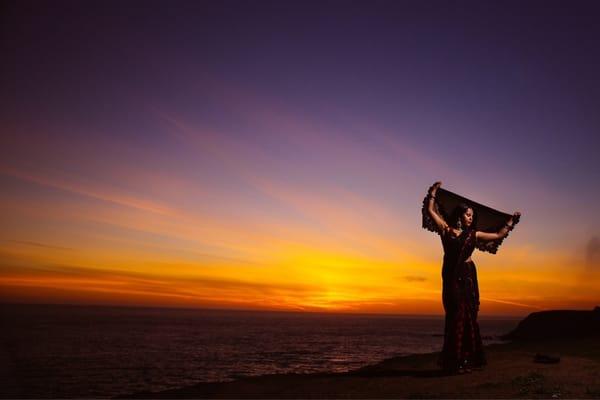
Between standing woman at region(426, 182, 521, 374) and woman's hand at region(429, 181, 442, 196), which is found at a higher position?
woman's hand at region(429, 181, 442, 196)

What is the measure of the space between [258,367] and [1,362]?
2206cm

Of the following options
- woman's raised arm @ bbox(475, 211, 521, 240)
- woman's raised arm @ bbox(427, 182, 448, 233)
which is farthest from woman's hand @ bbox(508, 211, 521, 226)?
woman's raised arm @ bbox(427, 182, 448, 233)

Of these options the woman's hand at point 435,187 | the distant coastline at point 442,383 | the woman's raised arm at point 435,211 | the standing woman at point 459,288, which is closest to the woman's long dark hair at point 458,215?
the standing woman at point 459,288

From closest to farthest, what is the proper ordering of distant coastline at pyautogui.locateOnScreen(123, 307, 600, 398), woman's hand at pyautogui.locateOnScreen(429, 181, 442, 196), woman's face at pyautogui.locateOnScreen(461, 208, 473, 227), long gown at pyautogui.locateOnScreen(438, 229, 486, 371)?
distant coastline at pyautogui.locateOnScreen(123, 307, 600, 398) → long gown at pyautogui.locateOnScreen(438, 229, 486, 371) → woman's face at pyautogui.locateOnScreen(461, 208, 473, 227) → woman's hand at pyautogui.locateOnScreen(429, 181, 442, 196)

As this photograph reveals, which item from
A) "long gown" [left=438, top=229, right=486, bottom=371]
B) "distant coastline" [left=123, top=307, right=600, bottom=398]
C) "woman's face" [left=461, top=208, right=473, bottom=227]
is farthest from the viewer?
"woman's face" [left=461, top=208, right=473, bottom=227]

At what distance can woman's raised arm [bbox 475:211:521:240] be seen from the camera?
423 inches

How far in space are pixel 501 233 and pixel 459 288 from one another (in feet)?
6.10

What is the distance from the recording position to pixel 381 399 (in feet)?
26.7

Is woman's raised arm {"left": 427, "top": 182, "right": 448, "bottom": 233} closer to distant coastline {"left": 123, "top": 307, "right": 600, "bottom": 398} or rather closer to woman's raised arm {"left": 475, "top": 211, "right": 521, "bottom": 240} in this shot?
woman's raised arm {"left": 475, "top": 211, "right": 521, "bottom": 240}

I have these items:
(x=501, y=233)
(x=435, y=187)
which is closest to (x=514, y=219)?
(x=501, y=233)

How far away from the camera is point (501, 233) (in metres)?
10.9

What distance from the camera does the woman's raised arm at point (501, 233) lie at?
10.7m

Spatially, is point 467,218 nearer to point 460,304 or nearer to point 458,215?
point 458,215

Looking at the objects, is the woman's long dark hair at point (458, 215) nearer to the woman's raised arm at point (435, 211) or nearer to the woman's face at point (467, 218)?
the woman's face at point (467, 218)
